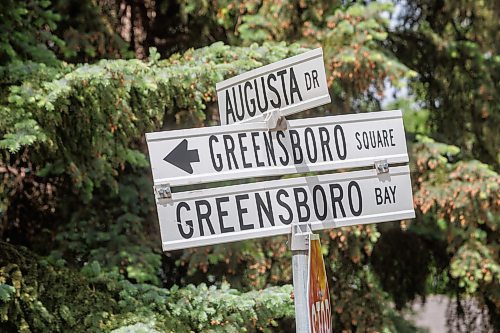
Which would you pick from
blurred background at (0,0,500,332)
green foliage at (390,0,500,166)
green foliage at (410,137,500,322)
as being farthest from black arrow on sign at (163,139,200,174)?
green foliage at (390,0,500,166)

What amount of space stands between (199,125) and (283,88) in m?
2.43

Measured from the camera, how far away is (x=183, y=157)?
9.05 ft

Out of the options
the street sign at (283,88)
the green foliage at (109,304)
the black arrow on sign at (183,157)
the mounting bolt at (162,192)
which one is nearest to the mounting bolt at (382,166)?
the street sign at (283,88)

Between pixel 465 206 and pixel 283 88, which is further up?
pixel 283 88

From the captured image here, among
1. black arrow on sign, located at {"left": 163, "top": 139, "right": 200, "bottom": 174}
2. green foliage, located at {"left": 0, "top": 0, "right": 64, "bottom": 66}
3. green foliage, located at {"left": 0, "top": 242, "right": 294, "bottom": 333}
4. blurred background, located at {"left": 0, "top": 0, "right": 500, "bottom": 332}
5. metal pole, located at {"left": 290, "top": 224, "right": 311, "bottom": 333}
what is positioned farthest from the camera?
green foliage, located at {"left": 0, "top": 0, "right": 64, "bottom": 66}

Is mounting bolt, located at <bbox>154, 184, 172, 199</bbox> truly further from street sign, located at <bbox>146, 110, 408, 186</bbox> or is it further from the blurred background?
the blurred background

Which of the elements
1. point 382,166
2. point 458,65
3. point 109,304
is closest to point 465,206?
point 458,65

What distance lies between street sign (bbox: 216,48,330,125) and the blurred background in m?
1.21

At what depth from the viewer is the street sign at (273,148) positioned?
9.00 ft

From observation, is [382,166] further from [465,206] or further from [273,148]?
[465,206]

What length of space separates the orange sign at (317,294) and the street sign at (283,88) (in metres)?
0.52

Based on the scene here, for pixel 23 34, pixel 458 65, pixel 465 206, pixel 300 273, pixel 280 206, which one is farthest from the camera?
pixel 458 65

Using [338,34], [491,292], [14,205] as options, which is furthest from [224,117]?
[491,292]

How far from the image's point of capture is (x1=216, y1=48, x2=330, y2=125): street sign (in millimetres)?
2932
